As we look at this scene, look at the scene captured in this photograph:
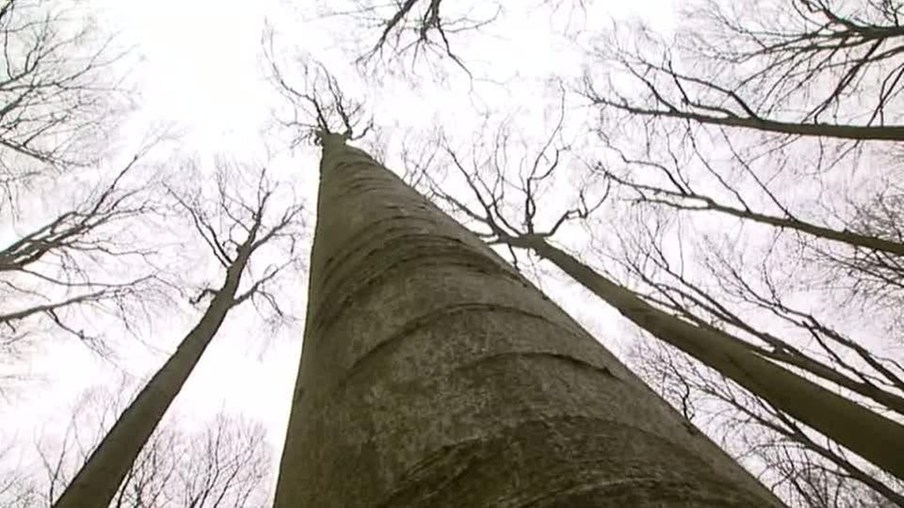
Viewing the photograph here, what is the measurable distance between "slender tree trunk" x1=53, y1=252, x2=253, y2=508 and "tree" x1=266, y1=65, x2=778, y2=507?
9.41 ft

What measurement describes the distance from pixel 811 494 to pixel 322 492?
742cm

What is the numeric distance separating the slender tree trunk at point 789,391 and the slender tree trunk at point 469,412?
2.04 metres

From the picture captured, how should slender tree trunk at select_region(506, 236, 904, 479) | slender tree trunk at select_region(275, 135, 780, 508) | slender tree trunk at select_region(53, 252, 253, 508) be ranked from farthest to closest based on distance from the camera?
1. slender tree trunk at select_region(53, 252, 253, 508)
2. slender tree trunk at select_region(506, 236, 904, 479)
3. slender tree trunk at select_region(275, 135, 780, 508)

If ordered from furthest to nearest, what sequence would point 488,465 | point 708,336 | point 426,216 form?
1. point 708,336
2. point 426,216
3. point 488,465

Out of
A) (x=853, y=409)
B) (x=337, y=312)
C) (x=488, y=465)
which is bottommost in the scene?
(x=488, y=465)

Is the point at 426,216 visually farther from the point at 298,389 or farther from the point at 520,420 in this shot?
the point at 520,420

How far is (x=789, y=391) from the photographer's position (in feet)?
9.20

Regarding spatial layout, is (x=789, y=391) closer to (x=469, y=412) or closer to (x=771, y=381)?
(x=771, y=381)

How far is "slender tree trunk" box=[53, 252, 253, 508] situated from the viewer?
10.6 ft

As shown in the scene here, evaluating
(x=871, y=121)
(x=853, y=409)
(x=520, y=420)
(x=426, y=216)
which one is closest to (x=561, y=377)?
(x=520, y=420)

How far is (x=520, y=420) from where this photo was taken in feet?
1.93

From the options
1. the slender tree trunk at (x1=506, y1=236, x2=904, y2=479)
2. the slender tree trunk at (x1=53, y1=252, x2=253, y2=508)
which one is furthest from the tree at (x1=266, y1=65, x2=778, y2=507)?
the slender tree trunk at (x1=53, y1=252, x2=253, y2=508)

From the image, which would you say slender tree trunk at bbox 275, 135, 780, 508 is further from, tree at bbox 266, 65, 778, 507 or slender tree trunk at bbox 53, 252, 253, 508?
slender tree trunk at bbox 53, 252, 253, 508

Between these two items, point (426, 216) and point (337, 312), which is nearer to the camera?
point (337, 312)
